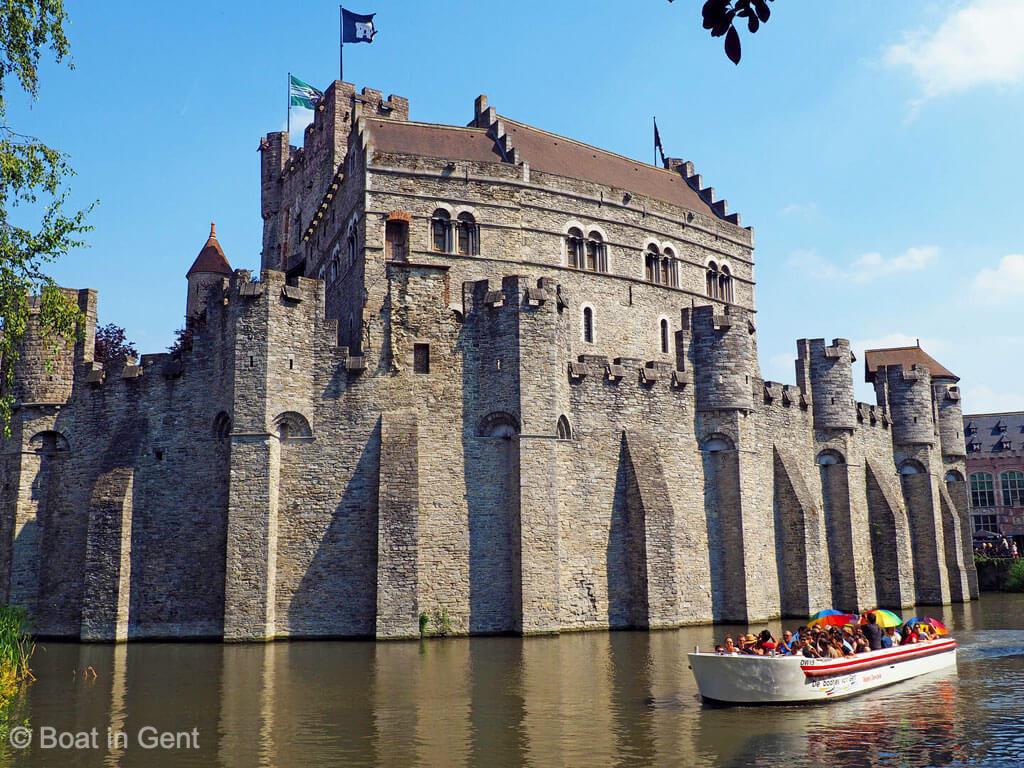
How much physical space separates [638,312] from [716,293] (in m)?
5.88

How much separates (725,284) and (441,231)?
15605mm

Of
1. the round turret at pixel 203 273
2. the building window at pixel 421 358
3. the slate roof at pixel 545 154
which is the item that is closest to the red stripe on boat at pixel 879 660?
the building window at pixel 421 358

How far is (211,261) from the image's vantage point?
173 ft

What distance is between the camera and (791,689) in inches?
693

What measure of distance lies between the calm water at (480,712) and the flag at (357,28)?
1318 inches

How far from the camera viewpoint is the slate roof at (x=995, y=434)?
65000 mm

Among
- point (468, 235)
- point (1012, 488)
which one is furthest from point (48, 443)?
point (1012, 488)

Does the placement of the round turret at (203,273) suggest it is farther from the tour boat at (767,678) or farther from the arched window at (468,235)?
the tour boat at (767,678)

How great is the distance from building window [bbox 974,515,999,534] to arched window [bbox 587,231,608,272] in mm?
38568

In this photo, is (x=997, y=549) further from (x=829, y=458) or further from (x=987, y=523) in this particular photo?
(x=829, y=458)

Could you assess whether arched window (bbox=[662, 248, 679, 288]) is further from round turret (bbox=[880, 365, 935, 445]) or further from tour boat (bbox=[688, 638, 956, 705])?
tour boat (bbox=[688, 638, 956, 705])

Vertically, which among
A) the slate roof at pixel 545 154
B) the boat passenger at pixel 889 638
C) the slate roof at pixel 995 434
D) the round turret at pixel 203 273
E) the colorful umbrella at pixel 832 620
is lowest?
the boat passenger at pixel 889 638

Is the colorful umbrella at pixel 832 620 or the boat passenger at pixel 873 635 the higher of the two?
the colorful umbrella at pixel 832 620

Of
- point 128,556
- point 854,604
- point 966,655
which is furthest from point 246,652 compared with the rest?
point 854,604
